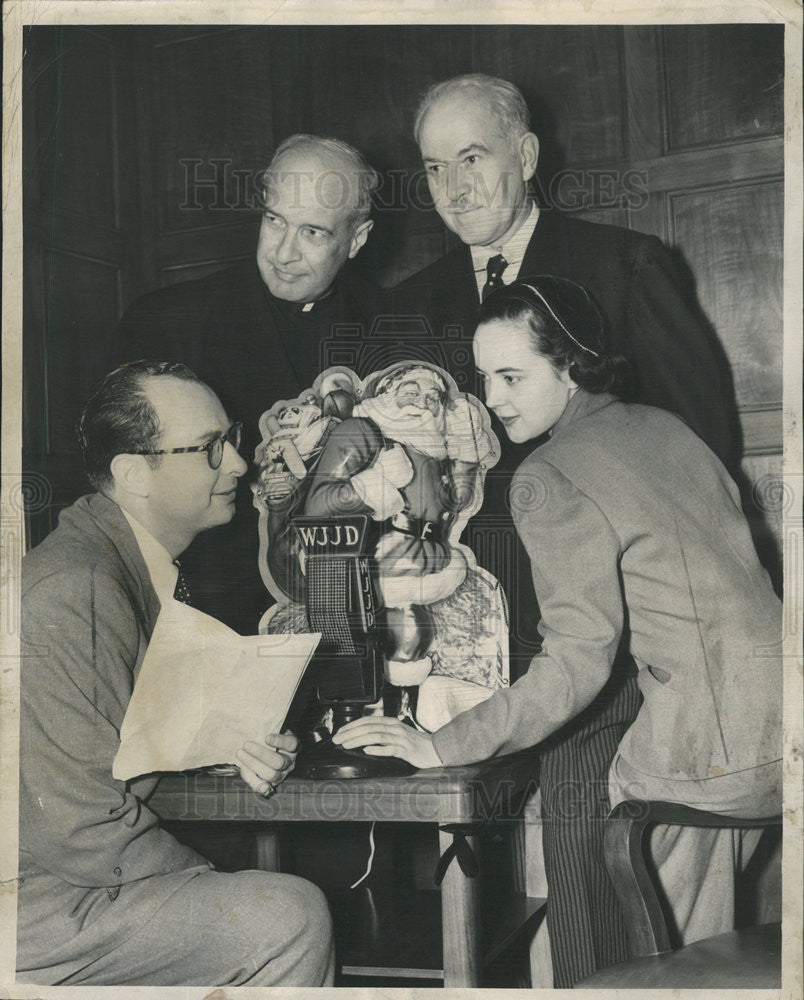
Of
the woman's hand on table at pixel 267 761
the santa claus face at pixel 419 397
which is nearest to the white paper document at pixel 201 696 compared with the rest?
the woman's hand on table at pixel 267 761

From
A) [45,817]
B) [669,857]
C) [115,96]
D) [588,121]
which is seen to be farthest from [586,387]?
[45,817]

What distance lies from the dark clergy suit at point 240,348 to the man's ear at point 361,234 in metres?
0.06

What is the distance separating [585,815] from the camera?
75.0 inches

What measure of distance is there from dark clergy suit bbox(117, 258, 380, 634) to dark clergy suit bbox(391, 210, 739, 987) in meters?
0.16

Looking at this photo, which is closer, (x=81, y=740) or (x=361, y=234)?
(x=81, y=740)

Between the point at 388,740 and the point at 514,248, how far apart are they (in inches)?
40.3

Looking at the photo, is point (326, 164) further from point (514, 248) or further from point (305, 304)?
point (514, 248)

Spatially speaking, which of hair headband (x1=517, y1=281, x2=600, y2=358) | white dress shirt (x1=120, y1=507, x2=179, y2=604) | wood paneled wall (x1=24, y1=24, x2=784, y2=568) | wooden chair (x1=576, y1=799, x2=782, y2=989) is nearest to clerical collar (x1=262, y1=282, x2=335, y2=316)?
wood paneled wall (x1=24, y1=24, x2=784, y2=568)

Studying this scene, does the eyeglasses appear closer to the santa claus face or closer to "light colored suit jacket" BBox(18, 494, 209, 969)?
"light colored suit jacket" BBox(18, 494, 209, 969)

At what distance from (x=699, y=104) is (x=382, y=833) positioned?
5.30 ft

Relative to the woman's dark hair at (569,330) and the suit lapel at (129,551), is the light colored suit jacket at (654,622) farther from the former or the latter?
the suit lapel at (129,551)

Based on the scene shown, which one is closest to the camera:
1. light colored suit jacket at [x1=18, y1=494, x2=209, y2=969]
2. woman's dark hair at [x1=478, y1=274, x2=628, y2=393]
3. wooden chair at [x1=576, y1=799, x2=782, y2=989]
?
wooden chair at [x1=576, y1=799, x2=782, y2=989]

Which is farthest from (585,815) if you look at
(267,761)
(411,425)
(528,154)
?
(528,154)

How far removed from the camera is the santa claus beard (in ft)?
6.45
